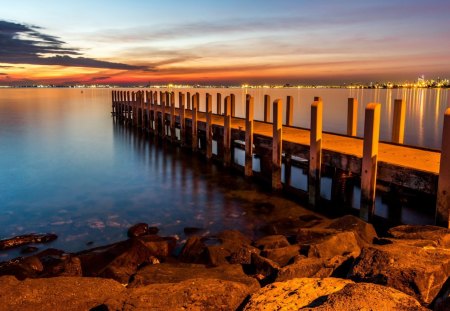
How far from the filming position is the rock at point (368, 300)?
10.3ft

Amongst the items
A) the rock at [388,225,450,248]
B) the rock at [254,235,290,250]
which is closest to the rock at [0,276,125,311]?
the rock at [254,235,290,250]

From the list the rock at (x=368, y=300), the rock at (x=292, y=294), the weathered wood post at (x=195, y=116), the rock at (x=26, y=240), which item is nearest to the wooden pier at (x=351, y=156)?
the weathered wood post at (x=195, y=116)

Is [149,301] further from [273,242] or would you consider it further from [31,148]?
[31,148]

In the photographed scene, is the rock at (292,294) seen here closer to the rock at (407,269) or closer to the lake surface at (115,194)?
the rock at (407,269)

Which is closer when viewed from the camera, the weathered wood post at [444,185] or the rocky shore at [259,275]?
the rocky shore at [259,275]

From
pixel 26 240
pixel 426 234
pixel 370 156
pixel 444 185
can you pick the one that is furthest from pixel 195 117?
pixel 426 234

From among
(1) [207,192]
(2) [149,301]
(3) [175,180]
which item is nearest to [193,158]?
(3) [175,180]

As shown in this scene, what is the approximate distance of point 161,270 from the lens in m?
5.65

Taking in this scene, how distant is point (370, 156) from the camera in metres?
7.20

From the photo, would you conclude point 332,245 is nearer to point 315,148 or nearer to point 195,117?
point 315,148

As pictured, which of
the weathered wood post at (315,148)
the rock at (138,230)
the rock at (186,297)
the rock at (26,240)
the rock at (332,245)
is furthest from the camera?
the weathered wood post at (315,148)

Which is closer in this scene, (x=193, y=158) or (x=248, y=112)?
(x=248, y=112)

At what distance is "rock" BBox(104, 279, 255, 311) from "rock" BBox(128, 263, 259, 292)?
79 cm

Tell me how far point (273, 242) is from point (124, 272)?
91.9 inches
